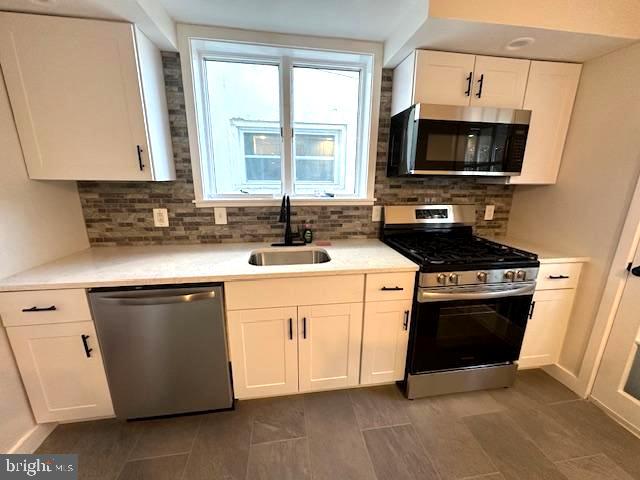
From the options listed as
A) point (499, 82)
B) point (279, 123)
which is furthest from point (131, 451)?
point (499, 82)

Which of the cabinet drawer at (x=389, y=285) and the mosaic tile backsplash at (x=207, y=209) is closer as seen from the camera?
the cabinet drawer at (x=389, y=285)

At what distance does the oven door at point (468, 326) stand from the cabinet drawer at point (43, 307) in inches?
70.8

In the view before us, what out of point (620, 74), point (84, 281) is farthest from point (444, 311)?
point (84, 281)

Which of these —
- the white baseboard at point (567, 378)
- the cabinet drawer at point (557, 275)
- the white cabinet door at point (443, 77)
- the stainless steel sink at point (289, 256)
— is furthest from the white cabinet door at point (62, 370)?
the white baseboard at point (567, 378)

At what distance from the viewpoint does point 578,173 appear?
1708mm

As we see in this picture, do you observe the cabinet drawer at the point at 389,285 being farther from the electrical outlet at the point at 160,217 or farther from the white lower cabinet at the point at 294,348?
the electrical outlet at the point at 160,217

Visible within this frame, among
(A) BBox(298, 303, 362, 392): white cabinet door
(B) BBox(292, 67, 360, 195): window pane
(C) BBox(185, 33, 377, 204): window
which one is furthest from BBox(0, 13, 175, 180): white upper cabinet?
(A) BBox(298, 303, 362, 392): white cabinet door

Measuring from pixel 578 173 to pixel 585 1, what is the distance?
3.14 ft

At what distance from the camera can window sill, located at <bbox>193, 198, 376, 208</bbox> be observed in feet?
6.11

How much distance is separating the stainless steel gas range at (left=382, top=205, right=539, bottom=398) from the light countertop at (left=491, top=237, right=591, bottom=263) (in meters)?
0.17

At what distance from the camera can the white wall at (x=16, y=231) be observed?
4.09 feet

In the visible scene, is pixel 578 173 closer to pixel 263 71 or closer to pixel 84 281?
pixel 263 71

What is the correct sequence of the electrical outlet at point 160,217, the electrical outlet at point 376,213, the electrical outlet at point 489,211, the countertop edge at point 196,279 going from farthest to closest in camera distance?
1. the electrical outlet at point 489,211
2. the electrical outlet at point 376,213
3. the electrical outlet at point 160,217
4. the countertop edge at point 196,279

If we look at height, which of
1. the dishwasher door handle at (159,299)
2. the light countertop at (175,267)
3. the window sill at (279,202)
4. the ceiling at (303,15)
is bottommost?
the dishwasher door handle at (159,299)
